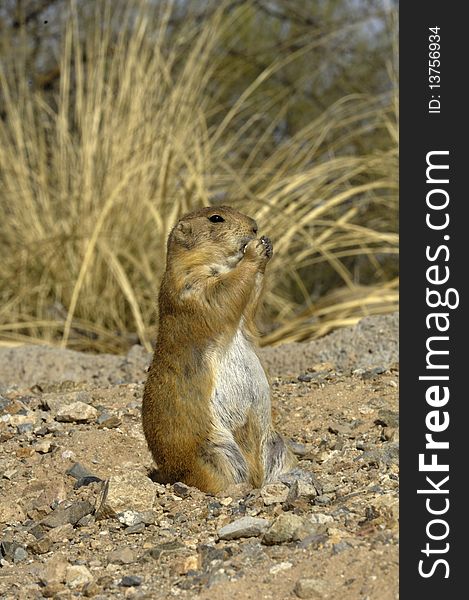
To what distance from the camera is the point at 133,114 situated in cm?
707

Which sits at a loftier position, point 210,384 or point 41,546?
point 210,384

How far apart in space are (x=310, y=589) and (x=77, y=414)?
1.91m

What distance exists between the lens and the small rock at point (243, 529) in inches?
120

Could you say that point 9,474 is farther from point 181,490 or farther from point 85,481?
point 181,490

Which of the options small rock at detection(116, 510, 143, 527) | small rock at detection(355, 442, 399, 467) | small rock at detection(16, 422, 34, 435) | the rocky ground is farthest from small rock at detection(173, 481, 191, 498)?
small rock at detection(16, 422, 34, 435)

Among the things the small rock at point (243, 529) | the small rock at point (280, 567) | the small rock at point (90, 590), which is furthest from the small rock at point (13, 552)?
the small rock at point (280, 567)

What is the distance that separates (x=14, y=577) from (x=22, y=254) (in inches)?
162

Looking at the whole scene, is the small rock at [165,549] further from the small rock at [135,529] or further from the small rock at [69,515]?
the small rock at [69,515]

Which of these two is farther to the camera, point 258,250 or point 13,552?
point 258,250

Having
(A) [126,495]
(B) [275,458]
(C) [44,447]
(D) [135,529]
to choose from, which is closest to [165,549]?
(D) [135,529]

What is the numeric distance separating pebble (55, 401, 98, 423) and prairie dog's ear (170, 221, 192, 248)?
98 centimetres

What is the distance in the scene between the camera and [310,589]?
2.63m

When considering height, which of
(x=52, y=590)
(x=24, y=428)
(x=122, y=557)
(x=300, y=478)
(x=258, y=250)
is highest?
(x=258, y=250)

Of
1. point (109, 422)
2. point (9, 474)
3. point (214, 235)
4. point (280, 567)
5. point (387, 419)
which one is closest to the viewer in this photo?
point (280, 567)
